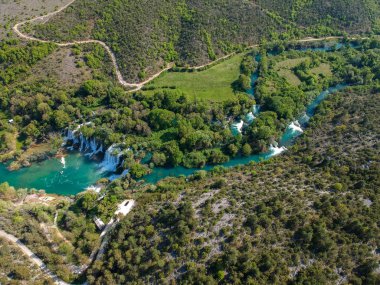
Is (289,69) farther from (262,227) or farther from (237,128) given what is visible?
(262,227)

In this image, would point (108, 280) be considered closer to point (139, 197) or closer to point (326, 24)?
point (139, 197)

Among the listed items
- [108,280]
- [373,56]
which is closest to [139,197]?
[108,280]

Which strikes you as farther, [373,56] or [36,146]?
[373,56]

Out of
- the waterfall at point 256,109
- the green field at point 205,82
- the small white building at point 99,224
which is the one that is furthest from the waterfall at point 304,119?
the small white building at point 99,224

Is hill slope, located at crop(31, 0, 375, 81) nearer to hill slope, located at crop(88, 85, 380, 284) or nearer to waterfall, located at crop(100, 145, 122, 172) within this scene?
waterfall, located at crop(100, 145, 122, 172)

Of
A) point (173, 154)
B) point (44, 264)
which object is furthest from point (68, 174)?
point (173, 154)

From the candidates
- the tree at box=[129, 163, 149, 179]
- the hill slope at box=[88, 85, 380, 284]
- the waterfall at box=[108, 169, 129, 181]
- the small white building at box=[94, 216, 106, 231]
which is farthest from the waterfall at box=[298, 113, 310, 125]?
the small white building at box=[94, 216, 106, 231]
